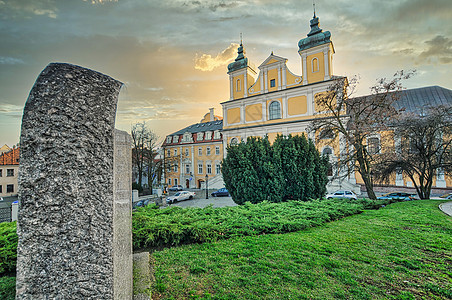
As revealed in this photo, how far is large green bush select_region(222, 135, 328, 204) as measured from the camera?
42.1 feet

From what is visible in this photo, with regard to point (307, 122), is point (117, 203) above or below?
below

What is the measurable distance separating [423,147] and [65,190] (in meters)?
19.0

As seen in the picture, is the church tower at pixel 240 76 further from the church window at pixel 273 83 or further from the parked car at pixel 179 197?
the parked car at pixel 179 197

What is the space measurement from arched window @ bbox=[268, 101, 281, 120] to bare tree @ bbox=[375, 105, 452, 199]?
1521 cm

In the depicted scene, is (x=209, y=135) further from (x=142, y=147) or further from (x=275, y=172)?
(x=275, y=172)

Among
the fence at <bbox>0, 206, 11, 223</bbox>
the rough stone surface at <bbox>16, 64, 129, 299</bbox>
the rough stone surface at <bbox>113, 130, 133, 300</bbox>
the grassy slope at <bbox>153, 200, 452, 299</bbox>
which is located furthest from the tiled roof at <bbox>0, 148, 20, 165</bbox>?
the rough stone surface at <bbox>16, 64, 129, 299</bbox>

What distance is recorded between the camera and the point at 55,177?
4.73 ft

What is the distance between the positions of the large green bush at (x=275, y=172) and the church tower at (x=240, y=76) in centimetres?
2004

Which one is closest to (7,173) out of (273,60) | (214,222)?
(214,222)

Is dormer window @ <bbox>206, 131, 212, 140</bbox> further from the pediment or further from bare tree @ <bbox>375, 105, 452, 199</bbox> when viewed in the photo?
bare tree @ <bbox>375, 105, 452, 199</bbox>

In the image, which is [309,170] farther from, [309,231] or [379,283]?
[379,283]

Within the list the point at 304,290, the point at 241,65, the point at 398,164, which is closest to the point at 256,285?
the point at 304,290

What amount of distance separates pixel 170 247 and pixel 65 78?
14.3 feet

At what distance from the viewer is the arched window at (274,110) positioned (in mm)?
29509
